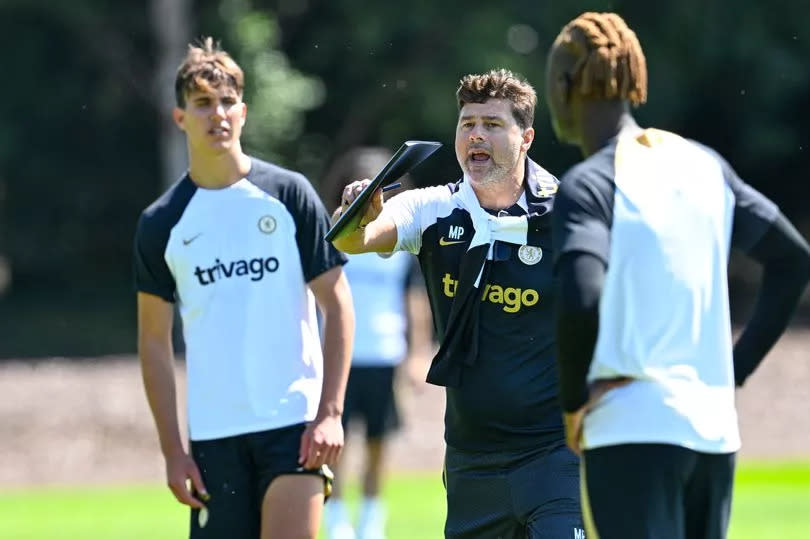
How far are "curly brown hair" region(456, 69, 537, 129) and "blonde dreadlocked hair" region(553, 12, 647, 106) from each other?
5.69 ft

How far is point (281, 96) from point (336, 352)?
23672 mm

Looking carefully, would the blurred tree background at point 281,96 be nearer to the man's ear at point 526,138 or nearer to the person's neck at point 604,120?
the man's ear at point 526,138

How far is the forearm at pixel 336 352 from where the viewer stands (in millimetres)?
6500

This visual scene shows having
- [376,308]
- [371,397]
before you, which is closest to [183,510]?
[371,397]

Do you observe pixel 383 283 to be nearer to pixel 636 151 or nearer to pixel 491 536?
pixel 491 536

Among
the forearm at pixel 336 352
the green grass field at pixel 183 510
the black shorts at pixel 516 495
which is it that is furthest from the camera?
the green grass field at pixel 183 510

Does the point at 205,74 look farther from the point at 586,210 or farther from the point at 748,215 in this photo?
the point at 748,215

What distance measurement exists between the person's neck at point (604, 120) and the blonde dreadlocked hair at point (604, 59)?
0.03m

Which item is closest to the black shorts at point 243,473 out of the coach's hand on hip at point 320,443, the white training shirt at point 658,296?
the coach's hand on hip at point 320,443

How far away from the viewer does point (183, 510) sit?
14.3 meters

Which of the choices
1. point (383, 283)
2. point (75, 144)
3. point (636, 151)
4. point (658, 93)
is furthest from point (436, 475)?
point (75, 144)

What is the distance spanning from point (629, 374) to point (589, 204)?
0.49 m

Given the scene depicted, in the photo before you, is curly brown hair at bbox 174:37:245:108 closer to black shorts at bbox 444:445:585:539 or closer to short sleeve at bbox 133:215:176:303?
short sleeve at bbox 133:215:176:303

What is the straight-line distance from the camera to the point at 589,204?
4.40 meters
